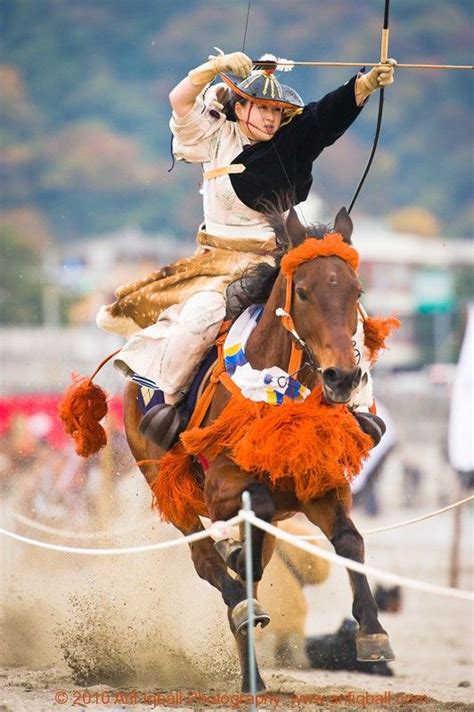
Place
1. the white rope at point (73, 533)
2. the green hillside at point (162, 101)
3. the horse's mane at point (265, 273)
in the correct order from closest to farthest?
the horse's mane at point (265, 273)
the white rope at point (73, 533)
the green hillside at point (162, 101)

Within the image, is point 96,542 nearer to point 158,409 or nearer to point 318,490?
point 158,409

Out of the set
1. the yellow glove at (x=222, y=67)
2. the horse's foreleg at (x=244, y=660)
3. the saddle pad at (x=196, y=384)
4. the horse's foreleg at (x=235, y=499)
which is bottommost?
the horse's foreleg at (x=244, y=660)

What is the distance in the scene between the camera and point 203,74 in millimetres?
7258

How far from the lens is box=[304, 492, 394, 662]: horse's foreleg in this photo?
20.7 ft

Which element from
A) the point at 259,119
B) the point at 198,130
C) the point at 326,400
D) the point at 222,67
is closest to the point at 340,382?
the point at 326,400

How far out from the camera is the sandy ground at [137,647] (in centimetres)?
818

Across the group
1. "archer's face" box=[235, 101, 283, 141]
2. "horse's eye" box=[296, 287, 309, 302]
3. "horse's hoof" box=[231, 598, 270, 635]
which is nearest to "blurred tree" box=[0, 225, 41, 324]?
"archer's face" box=[235, 101, 283, 141]

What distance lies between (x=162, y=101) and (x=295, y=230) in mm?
150214

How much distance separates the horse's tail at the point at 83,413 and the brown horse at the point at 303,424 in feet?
6.31

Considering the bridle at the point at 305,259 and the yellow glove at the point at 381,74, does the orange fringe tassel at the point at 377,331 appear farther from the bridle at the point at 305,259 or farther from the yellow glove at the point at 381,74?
the yellow glove at the point at 381,74

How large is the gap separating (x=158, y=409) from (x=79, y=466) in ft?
26.4

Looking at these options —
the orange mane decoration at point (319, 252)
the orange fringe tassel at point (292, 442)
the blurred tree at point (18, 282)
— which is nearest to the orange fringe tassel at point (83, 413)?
the orange fringe tassel at point (292, 442)

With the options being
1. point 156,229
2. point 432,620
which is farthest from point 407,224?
point 432,620

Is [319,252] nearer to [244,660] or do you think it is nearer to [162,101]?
[244,660]
